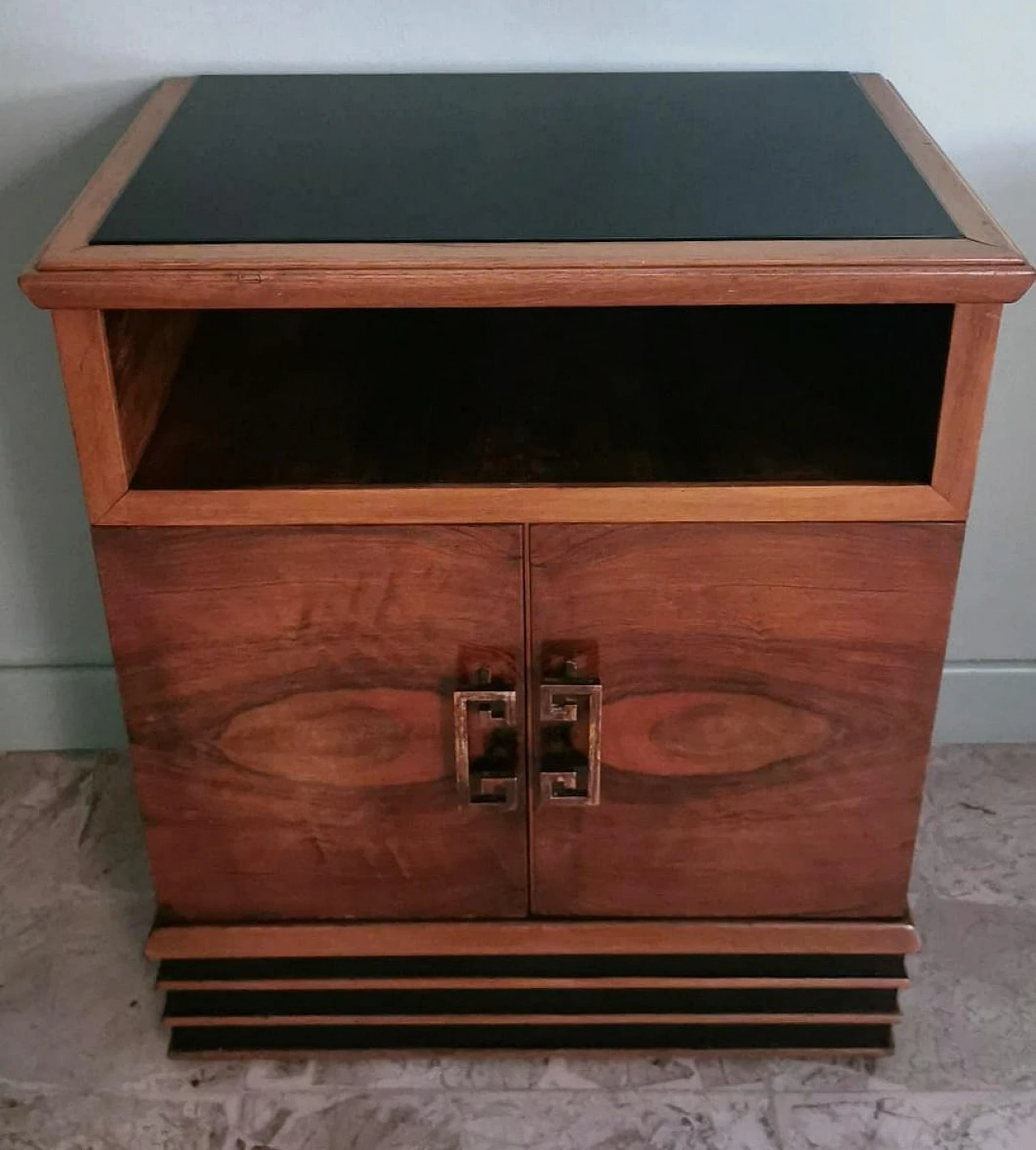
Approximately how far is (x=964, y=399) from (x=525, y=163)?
1.10 ft

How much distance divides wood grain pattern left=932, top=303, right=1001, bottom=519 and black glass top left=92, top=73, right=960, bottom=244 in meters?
0.06

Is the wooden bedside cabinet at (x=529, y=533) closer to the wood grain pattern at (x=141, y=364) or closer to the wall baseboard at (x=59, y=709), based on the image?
the wood grain pattern at (x=141, y=364)

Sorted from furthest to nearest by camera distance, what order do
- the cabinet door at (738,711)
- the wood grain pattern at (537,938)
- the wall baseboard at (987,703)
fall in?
1. the wall baseboard at (987,703)
2. the wood grain pattern at (537,938)
3. the cabinet door at (738,711)

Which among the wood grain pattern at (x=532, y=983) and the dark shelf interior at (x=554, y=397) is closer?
the dark shelf interior at (x=554, y=397)

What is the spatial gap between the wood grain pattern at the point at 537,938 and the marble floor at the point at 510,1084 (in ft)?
0.41

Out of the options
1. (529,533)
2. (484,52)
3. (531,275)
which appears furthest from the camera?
(484,52)

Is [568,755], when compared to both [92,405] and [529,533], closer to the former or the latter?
[529,533]

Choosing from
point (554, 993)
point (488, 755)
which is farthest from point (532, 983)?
point (488, 755)

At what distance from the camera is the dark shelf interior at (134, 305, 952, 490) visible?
2.88ft

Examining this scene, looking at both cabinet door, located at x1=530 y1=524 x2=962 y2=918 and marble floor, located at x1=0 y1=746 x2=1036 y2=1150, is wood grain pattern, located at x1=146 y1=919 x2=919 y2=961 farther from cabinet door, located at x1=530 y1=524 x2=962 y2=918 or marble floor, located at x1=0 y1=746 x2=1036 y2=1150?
marble floor, located at x1=0 y1=746 x2=1036 y2=1150

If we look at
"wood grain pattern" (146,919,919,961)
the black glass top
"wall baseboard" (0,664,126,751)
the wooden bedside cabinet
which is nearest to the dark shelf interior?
the wooden bedside cabinet

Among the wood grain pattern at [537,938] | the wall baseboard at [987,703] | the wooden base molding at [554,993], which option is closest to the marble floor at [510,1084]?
the wooden base molding at [554,993]

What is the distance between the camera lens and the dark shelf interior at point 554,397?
88cm

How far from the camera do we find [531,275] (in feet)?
2.47
